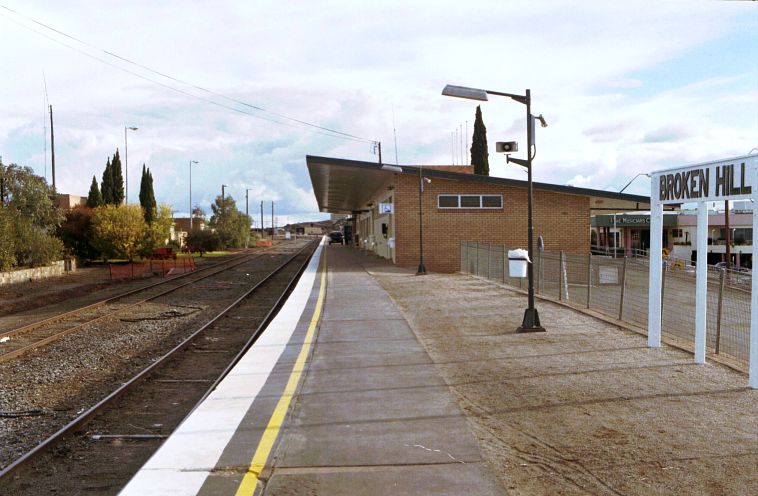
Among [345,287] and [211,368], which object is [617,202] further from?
[211,368]

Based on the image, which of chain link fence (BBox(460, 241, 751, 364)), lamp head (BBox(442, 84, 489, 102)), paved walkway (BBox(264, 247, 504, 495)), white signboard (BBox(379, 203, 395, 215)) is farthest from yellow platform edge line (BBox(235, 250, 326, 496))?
white signboard (BBox(379, 203, 395, 215))

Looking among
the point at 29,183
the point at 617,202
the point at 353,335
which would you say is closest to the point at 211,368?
the point at 353,335

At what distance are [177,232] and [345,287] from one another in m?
60.5

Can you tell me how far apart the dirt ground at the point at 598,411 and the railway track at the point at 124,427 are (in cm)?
309

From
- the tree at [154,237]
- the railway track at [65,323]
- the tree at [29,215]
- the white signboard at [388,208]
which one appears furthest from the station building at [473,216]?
the tree at [154,237]

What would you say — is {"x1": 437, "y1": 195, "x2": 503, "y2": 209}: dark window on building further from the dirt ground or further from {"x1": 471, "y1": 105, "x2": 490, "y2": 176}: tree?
{"x1": 471, "y1": 105, "x2": 490, "y2": 176}: tree

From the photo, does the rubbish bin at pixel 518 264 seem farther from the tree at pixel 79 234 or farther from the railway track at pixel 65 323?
the tree at pixel 79 234

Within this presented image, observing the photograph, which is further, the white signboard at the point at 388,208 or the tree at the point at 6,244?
the white signboard at the point at 388,208

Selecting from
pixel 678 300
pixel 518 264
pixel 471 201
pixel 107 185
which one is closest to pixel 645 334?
pixel 678 300

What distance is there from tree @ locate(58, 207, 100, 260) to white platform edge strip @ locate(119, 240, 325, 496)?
38410 millimetres

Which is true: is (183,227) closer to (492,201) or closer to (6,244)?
(6,244)

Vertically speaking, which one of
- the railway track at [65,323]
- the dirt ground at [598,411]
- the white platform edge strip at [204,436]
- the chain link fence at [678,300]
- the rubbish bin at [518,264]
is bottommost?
the railway track at [65,323]

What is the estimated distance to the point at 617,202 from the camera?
32.2 meters

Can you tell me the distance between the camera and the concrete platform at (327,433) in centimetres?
502
